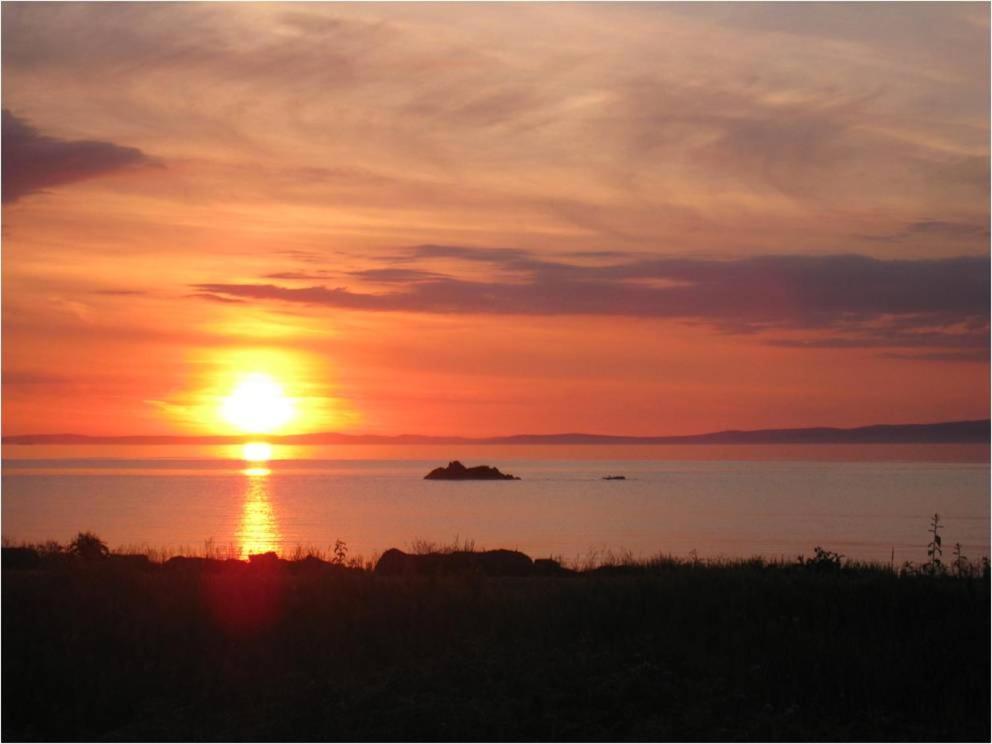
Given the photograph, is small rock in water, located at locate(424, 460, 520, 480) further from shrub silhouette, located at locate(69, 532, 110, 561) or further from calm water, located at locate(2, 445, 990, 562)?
shrub silhouette, located at locate(69, 532, 110, 561)

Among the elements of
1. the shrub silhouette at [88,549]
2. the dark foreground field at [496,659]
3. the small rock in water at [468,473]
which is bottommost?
the dark foreground field at [496,659]

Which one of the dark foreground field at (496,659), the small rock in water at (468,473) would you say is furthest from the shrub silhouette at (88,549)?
the small rock in water at (468,473)

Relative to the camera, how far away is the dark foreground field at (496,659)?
37.0ft

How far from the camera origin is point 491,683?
39.4ft

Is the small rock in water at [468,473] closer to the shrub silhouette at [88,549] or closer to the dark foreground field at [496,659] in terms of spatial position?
the shrub silhouette at [88,549]

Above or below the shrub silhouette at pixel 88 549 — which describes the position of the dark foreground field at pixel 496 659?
below

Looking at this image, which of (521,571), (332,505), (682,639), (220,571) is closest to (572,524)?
(332,505)

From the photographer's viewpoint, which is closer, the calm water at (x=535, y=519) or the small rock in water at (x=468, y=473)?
the calm water at (x=535, y=519)

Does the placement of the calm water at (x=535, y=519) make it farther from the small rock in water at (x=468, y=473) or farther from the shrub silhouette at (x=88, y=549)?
the small rock in water at (x=468, y=473)

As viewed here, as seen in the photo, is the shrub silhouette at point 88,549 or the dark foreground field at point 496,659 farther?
the shrub silhouette at point 88,549

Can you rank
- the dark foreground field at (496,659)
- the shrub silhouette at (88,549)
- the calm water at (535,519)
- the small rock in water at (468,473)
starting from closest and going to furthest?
the dark foreground field at (496,659) < the shrub silhouette at (88,549) < the calm water at (535,519) < the small rock in water at (468,473)

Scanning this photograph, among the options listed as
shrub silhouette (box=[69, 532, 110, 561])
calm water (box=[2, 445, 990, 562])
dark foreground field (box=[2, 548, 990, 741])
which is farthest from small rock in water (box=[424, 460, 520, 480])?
dark foreground field (box=[2, 548, 990, 741])

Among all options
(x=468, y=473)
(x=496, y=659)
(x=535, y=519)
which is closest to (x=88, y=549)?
(x=496, y=659)

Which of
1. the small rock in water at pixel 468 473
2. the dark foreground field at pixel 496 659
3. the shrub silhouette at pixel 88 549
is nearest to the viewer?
the dark foreground field at pixel 496 659
